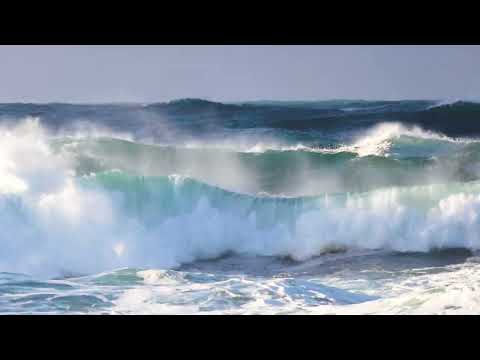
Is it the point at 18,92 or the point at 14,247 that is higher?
the point at 18,92

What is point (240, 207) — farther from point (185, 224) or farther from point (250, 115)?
point (250, 115)

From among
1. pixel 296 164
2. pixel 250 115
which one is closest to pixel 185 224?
pixel 296 164

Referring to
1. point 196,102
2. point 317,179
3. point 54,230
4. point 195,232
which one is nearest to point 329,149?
point 317,179

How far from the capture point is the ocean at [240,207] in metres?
7.10

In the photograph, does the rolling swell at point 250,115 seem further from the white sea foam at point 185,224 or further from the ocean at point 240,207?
the white sea foam at point 185,224

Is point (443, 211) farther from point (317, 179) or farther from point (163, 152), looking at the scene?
point (163, 152)

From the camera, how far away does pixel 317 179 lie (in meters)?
11.0

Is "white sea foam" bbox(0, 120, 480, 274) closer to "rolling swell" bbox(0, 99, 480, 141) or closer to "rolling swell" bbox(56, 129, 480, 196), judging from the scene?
"rolling swell" bbox(56, 129, 480, 196)

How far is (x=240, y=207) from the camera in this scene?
10.3 metres

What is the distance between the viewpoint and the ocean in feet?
23.3

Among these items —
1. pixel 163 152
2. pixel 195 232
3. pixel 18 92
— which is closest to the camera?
pixel 195 232

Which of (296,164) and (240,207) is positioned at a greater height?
(296,164)
